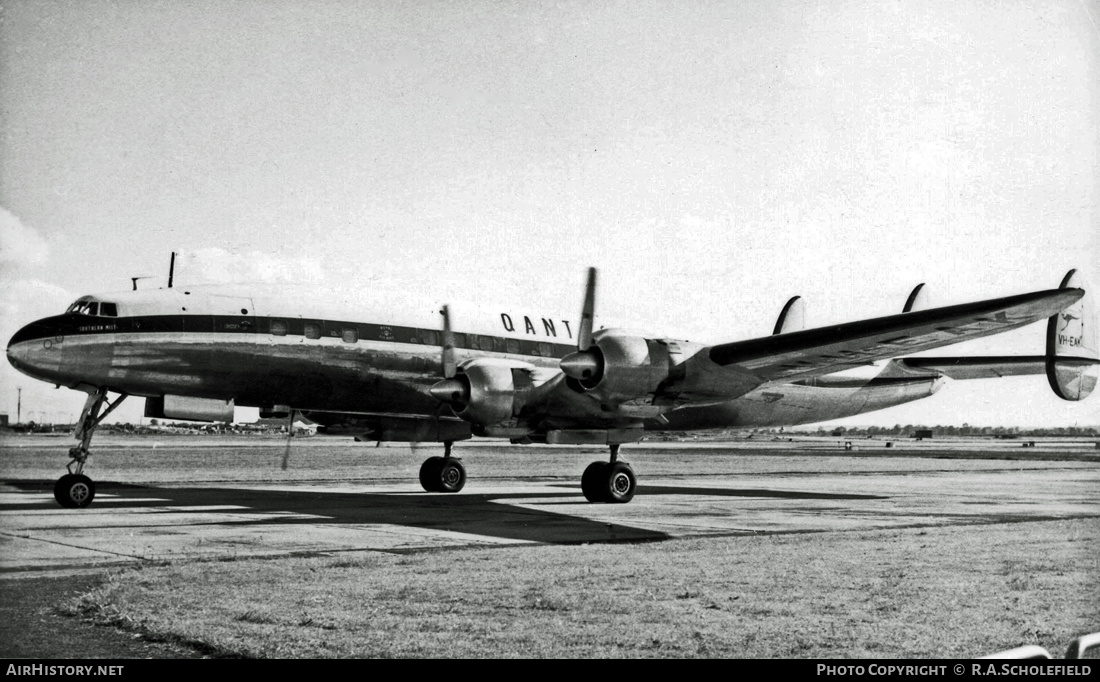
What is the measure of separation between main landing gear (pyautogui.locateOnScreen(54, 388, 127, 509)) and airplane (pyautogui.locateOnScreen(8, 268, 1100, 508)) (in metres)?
0.03

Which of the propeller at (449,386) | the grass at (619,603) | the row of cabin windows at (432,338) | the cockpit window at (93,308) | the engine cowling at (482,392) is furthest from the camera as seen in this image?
the row of cabin windows at (432,338)

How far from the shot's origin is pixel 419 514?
52.4 ft

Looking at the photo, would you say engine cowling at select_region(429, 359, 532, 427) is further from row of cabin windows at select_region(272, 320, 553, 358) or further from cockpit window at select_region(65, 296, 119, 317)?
cockpit window at select_region(65, 296, 119, 317)

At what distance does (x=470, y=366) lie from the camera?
17797mm

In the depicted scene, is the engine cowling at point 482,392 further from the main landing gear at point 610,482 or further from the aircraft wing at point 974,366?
the aircraft wing at point 974,366

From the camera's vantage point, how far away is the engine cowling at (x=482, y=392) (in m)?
17.4

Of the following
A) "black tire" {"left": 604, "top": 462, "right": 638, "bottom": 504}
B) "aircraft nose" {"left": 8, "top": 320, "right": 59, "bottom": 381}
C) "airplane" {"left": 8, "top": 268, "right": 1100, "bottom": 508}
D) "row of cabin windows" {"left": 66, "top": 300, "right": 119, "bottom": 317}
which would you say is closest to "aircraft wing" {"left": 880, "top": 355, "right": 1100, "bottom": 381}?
"airplane" {"left": 8, "top": 268, "right": 1100, "bottom": 508}

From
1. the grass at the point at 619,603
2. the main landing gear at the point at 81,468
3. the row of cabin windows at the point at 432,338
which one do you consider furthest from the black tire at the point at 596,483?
the main landing gear at the point at 81,468

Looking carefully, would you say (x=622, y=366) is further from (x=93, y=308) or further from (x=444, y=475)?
(x=93, y=308)

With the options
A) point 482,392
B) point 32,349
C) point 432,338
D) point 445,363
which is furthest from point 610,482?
point 32,349

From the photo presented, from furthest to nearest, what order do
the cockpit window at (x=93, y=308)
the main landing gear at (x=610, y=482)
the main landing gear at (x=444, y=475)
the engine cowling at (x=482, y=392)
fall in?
1. the main landing gear at (x=444, y=475)
2. the main landing gear at (x=610, y=482)
3. the engine cowling at (x=482, y=392)
4. the cockpit window at (x=93, y=308)

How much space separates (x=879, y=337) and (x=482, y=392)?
7069 mm

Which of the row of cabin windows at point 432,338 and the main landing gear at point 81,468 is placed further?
the row of cabin windows at point 432,338

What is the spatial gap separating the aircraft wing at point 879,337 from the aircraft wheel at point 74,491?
36.6 feet
